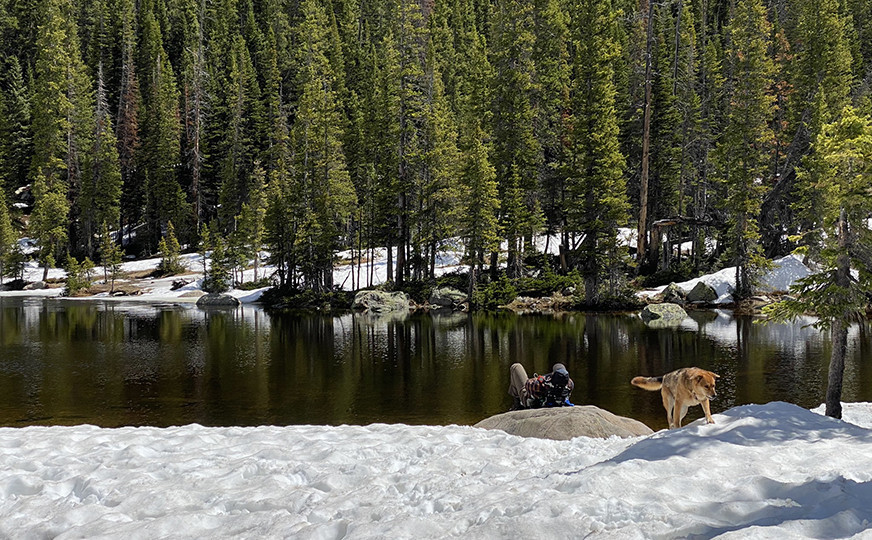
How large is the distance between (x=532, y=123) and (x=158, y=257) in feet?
153

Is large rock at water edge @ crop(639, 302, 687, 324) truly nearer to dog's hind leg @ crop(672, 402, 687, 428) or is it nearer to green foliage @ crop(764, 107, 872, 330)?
green foliage @ crop(764, 107, 872, 330)

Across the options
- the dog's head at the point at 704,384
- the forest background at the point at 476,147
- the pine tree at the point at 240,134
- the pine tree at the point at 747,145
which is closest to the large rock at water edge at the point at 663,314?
the forest background at the point at 476,147

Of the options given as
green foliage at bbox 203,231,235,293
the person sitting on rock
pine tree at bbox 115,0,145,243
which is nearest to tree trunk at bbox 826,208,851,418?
Result: the person sitting on rock

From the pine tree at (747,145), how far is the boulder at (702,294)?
1413 millimetres

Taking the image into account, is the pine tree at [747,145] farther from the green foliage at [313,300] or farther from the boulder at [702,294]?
the green foliage at [313,300]

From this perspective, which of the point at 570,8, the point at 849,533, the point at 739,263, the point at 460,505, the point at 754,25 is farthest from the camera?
the point at 570,8

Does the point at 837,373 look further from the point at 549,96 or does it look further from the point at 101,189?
the point at 101,189

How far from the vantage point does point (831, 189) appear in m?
11.1

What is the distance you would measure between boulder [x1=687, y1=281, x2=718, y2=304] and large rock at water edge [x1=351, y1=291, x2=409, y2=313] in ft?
66.5

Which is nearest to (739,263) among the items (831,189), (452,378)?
(452,378)

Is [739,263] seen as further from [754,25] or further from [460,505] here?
[460,505]

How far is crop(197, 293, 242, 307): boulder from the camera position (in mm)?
52206

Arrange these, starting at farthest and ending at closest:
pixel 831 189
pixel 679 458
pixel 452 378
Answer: pixel 452 378, pixel 831 189, pixel 679 458

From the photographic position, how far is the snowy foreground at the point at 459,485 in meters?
4.86
